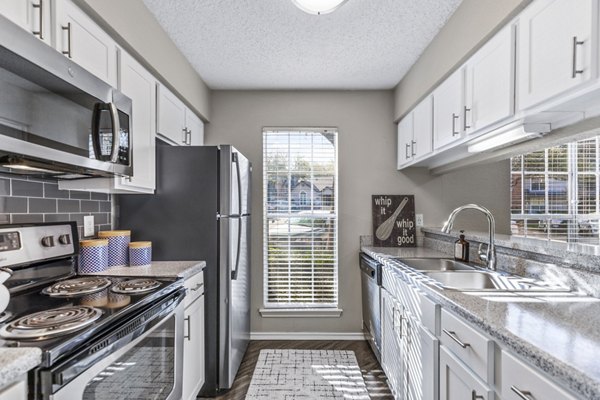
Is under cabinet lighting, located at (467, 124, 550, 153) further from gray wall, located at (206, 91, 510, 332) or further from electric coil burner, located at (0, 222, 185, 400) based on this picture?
electric coil burner, located at (0, 222, 185, 400)

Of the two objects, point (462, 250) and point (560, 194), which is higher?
point (560, 194)

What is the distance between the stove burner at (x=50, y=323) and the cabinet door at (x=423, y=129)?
89.9 inches

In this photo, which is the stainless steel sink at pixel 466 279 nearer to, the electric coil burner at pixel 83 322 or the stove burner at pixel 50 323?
the electric coil burner at pixel 83 322

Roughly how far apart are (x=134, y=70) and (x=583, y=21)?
2.06 meters

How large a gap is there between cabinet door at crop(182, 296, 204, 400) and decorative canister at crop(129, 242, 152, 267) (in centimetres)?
41

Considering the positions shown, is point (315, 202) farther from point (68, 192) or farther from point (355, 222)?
point (68, 192)

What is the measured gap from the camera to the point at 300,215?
3445 millimetres

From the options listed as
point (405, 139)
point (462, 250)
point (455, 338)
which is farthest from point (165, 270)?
point (405, 139)

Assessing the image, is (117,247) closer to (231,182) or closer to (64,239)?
(64,239)

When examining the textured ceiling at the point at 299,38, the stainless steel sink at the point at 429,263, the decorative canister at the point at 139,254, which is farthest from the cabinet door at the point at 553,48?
the decorative canister at the point at 139,254

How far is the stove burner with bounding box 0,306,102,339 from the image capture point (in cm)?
100

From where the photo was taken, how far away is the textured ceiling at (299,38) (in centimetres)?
206

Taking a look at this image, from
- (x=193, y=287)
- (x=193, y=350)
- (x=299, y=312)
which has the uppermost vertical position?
(x=193, y=287)

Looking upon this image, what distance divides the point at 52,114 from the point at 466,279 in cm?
217
